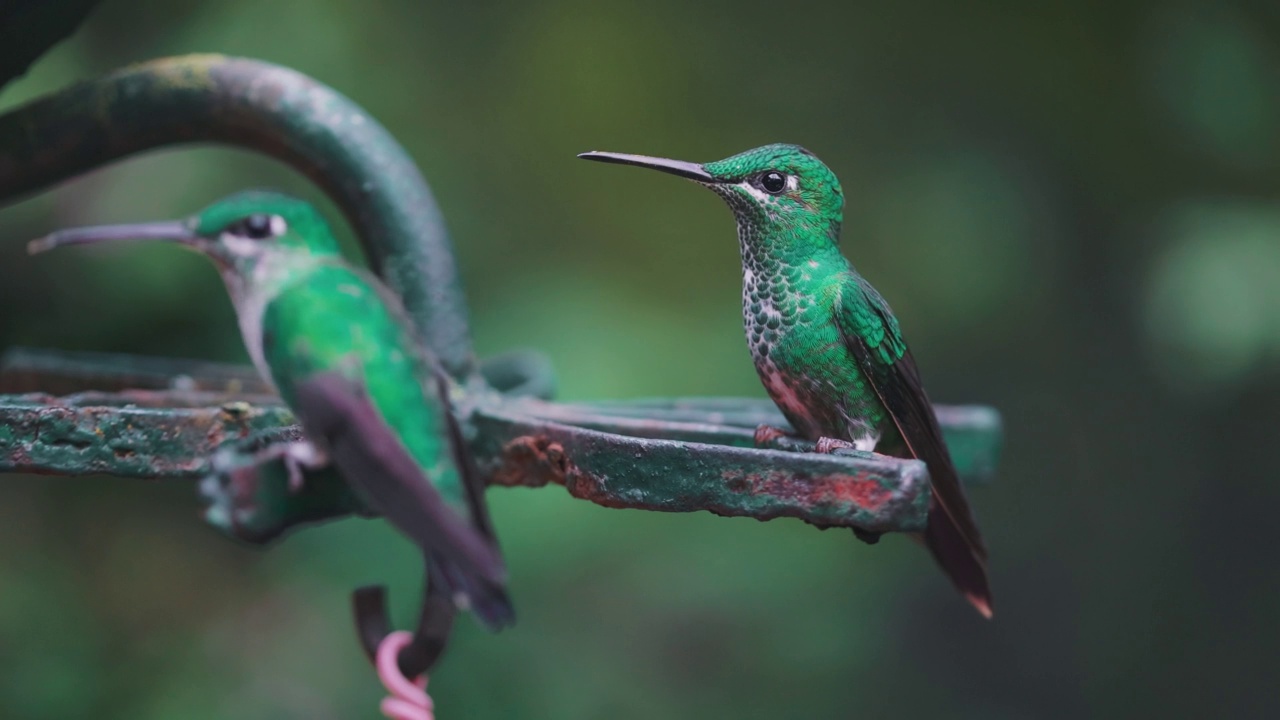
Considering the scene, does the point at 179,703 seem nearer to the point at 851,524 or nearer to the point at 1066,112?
the point at 851,524

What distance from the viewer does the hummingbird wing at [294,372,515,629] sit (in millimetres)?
962

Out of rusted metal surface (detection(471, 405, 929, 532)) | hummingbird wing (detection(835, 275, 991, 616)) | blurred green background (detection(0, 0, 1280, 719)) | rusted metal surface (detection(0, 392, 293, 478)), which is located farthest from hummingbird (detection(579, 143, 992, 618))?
blurred green background (detection(0, 0, 1280, 719))

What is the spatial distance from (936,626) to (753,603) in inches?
38.2

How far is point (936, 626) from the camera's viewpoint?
4508 millimetres

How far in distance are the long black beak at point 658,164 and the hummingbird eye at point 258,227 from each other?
318 millimetres

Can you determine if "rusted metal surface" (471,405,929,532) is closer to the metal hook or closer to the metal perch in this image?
the metal perch

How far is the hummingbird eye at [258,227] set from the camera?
1179mm

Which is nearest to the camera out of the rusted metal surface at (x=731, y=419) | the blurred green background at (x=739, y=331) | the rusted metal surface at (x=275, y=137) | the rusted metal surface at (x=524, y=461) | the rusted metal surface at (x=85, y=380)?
the rusted metal surface at (x=524, y=461)

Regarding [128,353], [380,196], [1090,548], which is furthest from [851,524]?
[1090,548]

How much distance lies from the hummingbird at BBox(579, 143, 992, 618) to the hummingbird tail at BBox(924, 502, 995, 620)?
35 millimetres

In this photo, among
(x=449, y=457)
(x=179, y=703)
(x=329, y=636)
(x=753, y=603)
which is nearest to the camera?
(x=449, y=457)

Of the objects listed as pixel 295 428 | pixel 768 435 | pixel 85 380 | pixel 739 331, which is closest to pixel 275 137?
pixel 85 380

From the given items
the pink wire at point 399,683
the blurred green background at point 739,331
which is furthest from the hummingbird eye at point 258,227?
the blurred green background at point 739,331

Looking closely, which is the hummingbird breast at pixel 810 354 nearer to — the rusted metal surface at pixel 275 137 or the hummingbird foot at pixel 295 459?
the hummingbird foot at pixel 295 459
